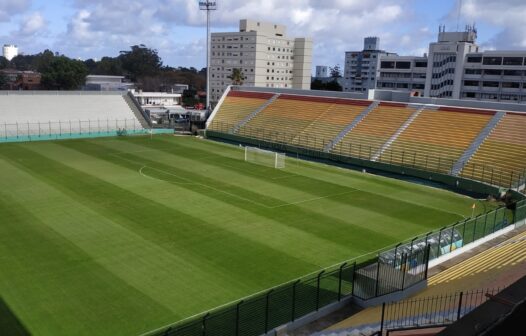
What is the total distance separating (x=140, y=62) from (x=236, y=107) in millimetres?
105390

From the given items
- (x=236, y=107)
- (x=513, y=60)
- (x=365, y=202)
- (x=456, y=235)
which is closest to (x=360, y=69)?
(x=513, y=60)

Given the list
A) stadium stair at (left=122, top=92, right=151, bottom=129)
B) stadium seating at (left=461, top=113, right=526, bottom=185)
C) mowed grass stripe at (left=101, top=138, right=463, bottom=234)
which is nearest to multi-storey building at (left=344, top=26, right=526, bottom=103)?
stadium seating at (left=461, top=113, right=526, bottom=185)

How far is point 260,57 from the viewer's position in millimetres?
132625

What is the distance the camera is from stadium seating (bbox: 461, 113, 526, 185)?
34.0 m

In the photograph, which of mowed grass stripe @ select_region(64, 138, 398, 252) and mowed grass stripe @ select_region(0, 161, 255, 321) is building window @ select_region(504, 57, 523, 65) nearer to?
mowed grass stripe @ select_region(64, 138, 398, 252)

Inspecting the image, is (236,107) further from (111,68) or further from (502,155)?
(111,68)

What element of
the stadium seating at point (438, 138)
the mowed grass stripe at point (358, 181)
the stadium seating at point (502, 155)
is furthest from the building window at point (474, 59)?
the mowed grass stripe at point (358, 181)

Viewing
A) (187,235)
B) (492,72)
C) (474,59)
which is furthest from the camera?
(474,59)

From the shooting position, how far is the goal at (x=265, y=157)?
128 ft

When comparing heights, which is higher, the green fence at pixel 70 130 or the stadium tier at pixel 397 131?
the stadium tier at pixel 397 131

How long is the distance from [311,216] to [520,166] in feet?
62.0

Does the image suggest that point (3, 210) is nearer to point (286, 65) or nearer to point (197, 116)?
point (197, 116)

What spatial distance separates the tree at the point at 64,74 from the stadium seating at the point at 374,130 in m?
77.9

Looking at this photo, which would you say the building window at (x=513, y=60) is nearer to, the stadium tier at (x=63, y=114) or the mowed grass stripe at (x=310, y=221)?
the stadium tier at (x=63, y=114)
